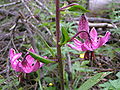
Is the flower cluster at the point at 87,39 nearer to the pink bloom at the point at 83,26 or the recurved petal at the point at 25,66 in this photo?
the pink bloom at the point at 83,26

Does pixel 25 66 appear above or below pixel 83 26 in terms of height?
below

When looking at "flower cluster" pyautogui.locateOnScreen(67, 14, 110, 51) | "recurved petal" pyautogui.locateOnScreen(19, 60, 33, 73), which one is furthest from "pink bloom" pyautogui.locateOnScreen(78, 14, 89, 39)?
"recurved petal" pyautogui.locateOnScreen(19, 60, 33, 73)

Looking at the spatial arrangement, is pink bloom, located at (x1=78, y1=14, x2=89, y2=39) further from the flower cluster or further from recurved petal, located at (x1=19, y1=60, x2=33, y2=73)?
recurved petal, located at (x1=19, y1=60, x2=33, y2=73)

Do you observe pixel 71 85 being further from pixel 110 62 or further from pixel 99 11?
pixel 99 11

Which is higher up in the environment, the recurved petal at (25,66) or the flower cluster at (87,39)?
the flower cluster at (87,39)

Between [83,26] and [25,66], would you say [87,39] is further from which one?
[25,66]

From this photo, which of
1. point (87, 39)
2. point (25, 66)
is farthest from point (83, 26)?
point (25, 66)

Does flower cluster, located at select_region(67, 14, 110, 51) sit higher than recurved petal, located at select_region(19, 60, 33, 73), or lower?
higher

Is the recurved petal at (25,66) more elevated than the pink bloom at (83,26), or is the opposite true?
the pink bloom at (83,26)

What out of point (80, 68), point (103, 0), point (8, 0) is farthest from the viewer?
point (103, 0)

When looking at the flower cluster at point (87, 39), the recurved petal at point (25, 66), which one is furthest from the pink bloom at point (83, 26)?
the recurved petal at point (25, 66)

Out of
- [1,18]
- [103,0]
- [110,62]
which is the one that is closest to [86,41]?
[110,62]
